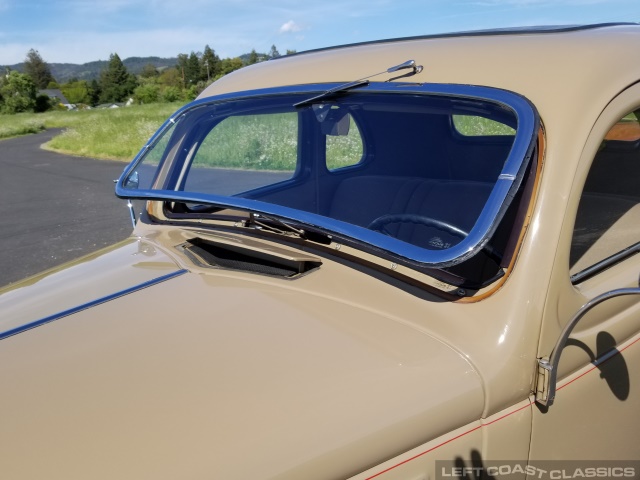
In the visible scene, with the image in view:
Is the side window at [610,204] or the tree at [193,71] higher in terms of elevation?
the tree at [193,71]

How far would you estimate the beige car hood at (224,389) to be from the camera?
3.65 ft

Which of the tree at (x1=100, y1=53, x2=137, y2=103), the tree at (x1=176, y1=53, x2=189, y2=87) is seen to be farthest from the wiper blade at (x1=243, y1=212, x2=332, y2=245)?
the tree at (x1=100, y1=53, x2=137, y2=103)

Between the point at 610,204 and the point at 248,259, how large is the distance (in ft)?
4.67

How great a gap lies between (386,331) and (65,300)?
100 cm

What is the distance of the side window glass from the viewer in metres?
2.44

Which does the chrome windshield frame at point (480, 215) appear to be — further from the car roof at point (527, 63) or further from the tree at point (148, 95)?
the tree at point (148, 95)

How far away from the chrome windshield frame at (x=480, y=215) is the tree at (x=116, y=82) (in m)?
105

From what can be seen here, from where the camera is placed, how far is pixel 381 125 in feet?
6.86

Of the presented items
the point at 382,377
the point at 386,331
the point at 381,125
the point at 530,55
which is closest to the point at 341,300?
the point at 386,331

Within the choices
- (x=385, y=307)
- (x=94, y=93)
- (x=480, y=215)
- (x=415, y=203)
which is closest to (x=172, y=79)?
(x=94, y=93)

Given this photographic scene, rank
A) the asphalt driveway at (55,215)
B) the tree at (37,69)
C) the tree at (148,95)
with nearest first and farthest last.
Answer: the asphalt driveway at (55,215) → the tree at (148,95) → the tree at (37,69)

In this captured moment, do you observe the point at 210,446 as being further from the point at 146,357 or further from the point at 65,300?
the point at 65,300

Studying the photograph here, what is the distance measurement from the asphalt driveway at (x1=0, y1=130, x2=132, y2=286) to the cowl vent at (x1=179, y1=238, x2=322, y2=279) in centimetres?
442

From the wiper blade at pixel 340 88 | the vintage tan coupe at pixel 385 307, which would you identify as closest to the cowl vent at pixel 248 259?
the vintage tan coupe at pixel 385 307
